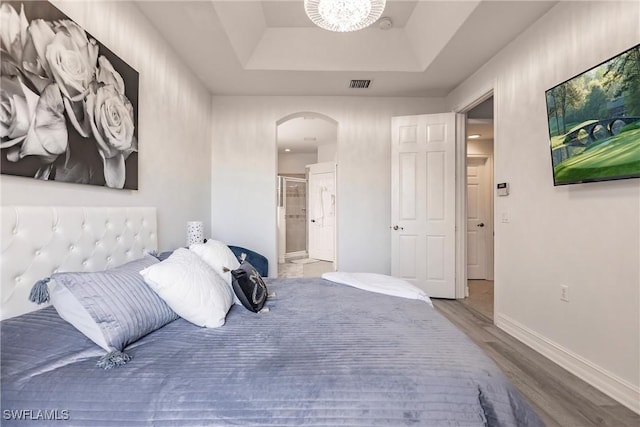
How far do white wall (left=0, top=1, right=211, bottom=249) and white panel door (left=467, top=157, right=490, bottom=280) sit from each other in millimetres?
4266

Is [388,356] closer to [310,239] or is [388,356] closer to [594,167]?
[594,167]

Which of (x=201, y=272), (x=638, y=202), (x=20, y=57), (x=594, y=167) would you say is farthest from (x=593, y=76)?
(x=20, y=57)

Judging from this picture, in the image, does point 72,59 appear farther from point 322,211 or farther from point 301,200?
point 301,200

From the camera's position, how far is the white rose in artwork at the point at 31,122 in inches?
49.3

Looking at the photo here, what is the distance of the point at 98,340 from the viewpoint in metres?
1.10

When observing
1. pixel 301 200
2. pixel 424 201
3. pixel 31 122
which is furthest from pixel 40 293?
pixel 301 200

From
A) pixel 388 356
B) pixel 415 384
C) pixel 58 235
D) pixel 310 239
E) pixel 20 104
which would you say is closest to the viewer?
pixel 415 384

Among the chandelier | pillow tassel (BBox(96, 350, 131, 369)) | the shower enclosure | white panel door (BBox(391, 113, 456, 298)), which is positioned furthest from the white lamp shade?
the shower enclosure

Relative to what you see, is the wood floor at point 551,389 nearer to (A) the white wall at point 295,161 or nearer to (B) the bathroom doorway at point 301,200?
(B) the bathroom doorway at point 301,200

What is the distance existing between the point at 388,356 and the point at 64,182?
1.82 m

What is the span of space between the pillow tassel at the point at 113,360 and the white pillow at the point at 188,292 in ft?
1.05

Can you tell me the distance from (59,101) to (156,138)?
104cm

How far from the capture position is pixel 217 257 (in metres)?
1.88

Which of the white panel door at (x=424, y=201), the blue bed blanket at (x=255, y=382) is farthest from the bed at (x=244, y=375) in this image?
the white panel door at (x=424, y=201)
